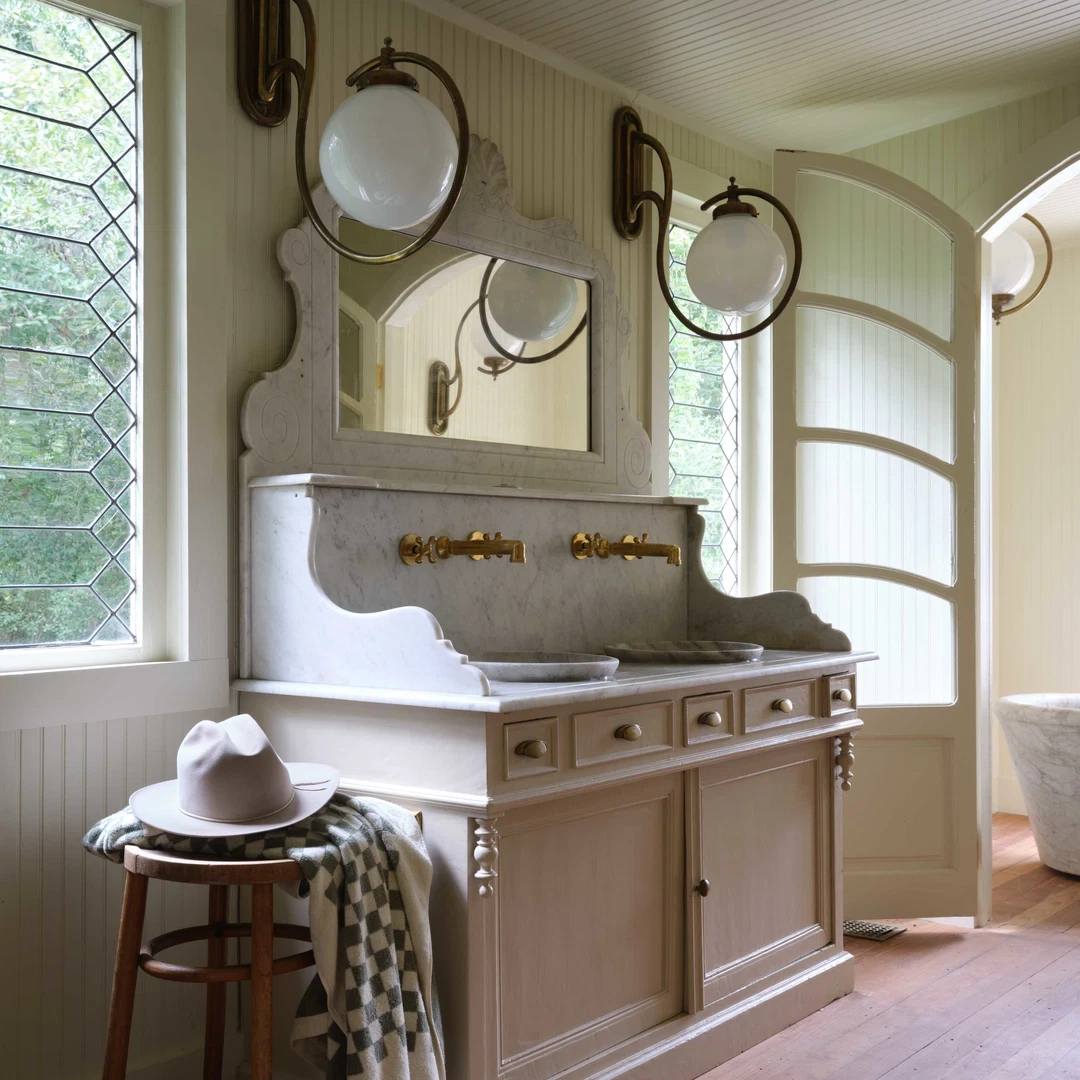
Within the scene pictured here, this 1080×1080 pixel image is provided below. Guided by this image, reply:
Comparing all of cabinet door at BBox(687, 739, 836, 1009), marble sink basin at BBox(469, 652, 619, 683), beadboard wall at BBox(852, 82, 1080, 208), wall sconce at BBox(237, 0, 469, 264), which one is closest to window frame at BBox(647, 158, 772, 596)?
beadboard wall at BBox(852, 82, 1080, 208)

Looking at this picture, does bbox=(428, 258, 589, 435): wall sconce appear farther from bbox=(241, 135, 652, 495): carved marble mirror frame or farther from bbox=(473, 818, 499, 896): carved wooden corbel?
bbox=(473, 818, 499, 896): carved wooden corbel

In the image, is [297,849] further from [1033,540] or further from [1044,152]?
[1033,540]

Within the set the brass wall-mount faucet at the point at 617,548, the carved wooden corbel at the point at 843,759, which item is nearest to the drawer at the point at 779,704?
the carved wooden corbel at the point at 843,759

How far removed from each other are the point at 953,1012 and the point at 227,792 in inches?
79.4

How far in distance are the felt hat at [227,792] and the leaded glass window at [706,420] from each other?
2.09 meters

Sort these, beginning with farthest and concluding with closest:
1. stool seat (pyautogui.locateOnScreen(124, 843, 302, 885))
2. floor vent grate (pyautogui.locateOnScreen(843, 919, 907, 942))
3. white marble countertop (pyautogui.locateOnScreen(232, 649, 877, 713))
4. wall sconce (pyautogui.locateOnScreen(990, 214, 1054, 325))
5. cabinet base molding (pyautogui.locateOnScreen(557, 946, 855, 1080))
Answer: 1. wall sconce (pyautogui.locateOnScreen(990, 214, 1054, 325))
2. floor vent grate (pyautogui.locateOnScreen(843, 919, 907, 942))
3. cabinet base molding (pyautogui.locateOnScreen(557, 946, 855, 1080))
4. white marble countertop (pyautogui.locateOnScreen(232, 649, 877, 713))
5. stool seat (pyautogui.locateOnScreen(124, 843, 302, 885))

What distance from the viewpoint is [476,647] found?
2834 mm

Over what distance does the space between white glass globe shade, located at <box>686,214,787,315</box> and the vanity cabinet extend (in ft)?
3.03

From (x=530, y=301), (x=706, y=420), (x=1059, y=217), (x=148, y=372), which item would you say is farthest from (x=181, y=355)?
(x=1059, y=217)

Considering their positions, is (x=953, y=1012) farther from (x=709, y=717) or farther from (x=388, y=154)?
(x=388, y=154)

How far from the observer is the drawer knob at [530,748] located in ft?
7.13

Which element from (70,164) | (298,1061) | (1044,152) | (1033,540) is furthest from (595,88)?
(1033,540)

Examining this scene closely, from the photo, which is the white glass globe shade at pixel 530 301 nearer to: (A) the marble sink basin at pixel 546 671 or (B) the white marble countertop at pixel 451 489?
(B) the white marble countertop at pixel 451 489

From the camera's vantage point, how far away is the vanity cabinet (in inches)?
84.4
